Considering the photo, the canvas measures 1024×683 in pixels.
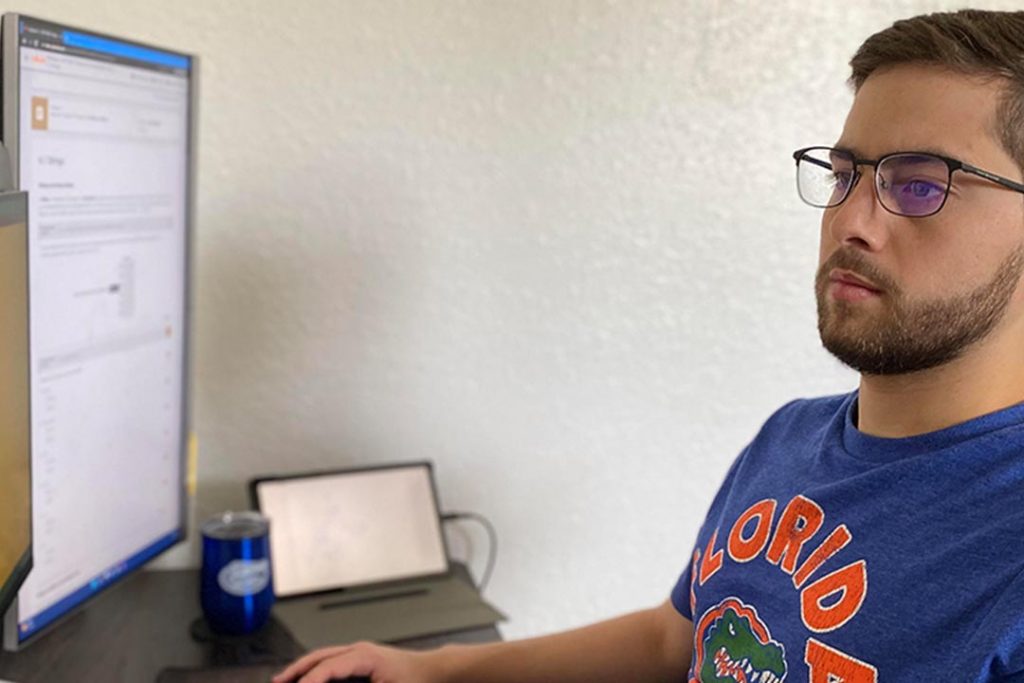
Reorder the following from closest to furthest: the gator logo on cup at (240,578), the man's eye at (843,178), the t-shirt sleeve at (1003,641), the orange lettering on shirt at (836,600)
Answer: the t-shirt sleeve at (1003,641) → the orange lettering on shirt at (836,600) → the man's eye at (843,178) → the gator logo on cup at (240,578)

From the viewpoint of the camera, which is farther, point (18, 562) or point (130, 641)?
point (130, 641)

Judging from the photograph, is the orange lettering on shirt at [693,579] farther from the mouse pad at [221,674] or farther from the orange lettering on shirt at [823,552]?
the mouse pad at [221,674]

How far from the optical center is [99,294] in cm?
127

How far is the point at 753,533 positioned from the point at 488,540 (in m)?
0.70

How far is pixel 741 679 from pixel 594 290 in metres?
Result: 0.76

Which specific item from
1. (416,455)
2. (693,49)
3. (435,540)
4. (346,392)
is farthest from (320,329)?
(693,49)

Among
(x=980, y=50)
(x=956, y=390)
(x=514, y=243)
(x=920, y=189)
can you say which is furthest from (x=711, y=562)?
(x=514, y=243)

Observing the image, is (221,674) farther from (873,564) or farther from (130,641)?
(873,564)

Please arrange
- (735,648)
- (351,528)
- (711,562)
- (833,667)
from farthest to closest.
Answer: (351,528) → (711,562) → (735,648) → (833,667)

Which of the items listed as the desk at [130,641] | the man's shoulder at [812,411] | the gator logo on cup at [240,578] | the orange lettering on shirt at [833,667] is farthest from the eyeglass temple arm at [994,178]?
the gator logo on cup at [240,578]

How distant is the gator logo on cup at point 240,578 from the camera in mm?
1354

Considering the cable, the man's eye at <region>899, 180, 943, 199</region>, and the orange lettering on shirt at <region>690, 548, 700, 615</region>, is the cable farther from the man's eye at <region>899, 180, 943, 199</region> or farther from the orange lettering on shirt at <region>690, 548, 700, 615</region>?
the man's eye at <region>899, 180, 943, 199</region>

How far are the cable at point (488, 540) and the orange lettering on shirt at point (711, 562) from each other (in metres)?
0.60

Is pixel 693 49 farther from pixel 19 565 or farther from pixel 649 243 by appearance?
pixel 19 565
